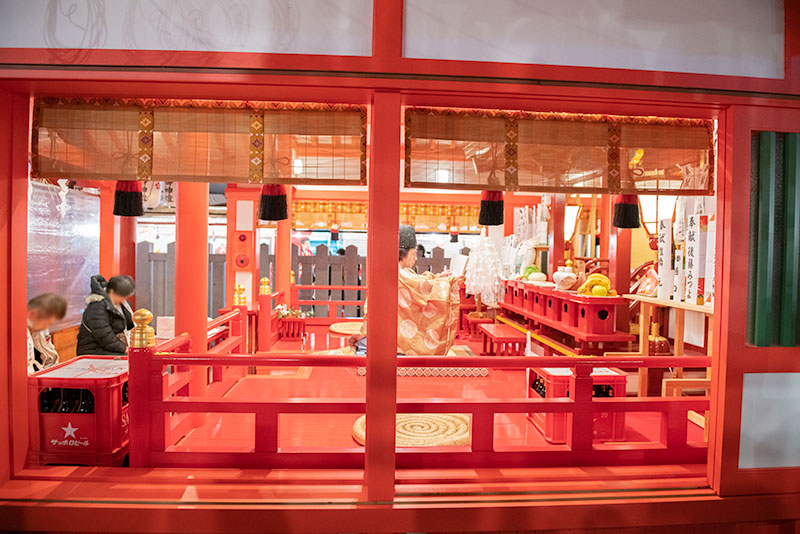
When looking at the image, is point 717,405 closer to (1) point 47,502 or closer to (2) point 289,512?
(2) point 289,512

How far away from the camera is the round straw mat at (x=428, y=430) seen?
12.7ft

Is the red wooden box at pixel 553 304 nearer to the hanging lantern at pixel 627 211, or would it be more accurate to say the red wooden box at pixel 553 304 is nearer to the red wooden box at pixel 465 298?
the hanging lantern at pixel 627 211

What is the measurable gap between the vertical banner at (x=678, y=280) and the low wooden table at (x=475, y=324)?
4.80 metres

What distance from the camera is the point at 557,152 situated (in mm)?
3250

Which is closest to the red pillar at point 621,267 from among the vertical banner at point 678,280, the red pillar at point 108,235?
the vertical banner at point 678,280

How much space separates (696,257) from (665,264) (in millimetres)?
516

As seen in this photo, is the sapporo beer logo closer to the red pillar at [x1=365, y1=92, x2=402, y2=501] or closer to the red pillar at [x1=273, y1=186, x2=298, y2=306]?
the red pillar at [x1=365, y1=92, x2=402, y2=501]

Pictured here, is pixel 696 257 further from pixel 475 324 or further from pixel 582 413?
pixel 475 324

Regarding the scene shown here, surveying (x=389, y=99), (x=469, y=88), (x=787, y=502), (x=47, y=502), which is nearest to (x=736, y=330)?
(x=787, y=502)

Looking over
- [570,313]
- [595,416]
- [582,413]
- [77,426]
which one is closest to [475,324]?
[570,313]

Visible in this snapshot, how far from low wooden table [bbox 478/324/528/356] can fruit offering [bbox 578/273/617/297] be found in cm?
151

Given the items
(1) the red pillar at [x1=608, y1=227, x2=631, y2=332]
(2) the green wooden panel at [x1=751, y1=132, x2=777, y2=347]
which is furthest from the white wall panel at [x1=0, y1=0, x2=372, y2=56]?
(1) the red pillar at [x1=608, y1=227, x2=631, y2=332]

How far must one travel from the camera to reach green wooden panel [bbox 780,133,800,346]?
291cm

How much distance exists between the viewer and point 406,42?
2689 mm
